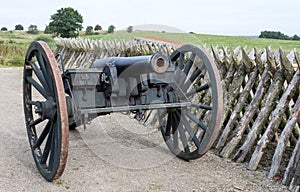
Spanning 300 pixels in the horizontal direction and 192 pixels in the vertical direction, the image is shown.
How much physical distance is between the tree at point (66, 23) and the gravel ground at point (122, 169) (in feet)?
93.8

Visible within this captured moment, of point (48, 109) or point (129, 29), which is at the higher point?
point (129, 29)

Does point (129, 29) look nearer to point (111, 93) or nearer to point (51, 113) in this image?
point (111, 93)

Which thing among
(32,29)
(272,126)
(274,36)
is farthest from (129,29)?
(32,29)

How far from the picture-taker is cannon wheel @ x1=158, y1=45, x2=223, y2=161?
4.51m

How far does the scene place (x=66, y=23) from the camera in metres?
36.1

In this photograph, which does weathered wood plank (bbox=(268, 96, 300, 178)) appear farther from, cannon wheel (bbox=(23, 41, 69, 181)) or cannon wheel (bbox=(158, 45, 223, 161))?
cannon wheel (bbox=(23, 41, 69, 181))

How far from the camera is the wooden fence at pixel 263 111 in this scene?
463cm

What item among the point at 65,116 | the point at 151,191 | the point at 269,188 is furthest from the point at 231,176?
the point at 65,116

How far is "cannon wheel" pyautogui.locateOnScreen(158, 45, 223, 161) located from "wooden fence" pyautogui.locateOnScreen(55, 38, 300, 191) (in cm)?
36

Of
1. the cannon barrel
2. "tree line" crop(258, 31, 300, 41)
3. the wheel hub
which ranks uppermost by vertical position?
"tree line" crop(258, 31, 300, 41)

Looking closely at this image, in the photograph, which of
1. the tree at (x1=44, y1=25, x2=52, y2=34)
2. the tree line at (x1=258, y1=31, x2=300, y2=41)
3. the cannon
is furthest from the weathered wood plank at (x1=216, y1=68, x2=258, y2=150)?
the tree at (x1=44, y1=25, x2=52, y2=34)

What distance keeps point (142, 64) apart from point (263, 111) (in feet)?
5.30

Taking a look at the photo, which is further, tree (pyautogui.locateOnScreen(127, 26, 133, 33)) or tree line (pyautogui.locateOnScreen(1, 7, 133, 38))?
tree line (pyautogui.locateOnScreen(1, 7, 133, 38))

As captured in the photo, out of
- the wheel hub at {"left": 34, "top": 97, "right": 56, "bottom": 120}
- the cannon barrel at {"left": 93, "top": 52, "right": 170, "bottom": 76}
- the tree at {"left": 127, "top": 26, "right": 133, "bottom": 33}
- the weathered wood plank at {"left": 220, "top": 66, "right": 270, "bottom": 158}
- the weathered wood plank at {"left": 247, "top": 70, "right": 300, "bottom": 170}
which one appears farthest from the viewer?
the tree at {"left": 127, "top": 26, "right": 133, "bottom": 33}
